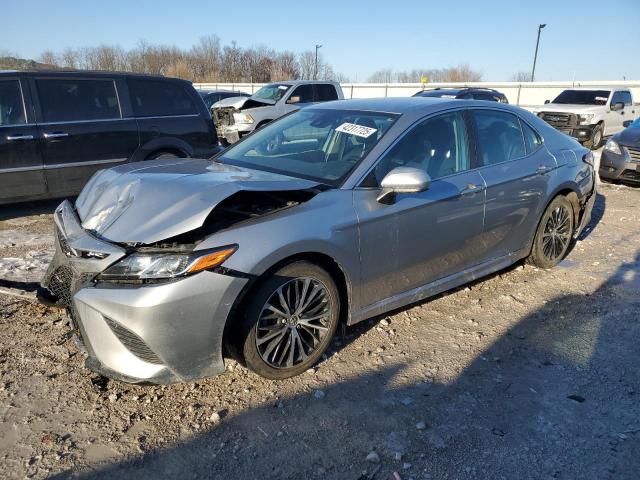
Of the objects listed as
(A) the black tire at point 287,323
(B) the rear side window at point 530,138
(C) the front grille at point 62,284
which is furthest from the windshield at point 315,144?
(B) the rear side window at point 530,138

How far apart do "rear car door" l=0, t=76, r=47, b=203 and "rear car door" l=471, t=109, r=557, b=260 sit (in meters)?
5.05

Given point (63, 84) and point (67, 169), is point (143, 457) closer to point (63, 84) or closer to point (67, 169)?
point (67, 169)

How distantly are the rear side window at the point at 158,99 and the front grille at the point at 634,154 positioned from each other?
757 cm

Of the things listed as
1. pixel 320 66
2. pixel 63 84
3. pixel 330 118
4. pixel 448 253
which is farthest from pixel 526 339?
pixel 320 66

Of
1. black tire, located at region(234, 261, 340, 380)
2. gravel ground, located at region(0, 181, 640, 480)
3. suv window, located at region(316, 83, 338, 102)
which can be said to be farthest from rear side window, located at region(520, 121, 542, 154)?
suv window, located at region(316, 83, 338, 102)

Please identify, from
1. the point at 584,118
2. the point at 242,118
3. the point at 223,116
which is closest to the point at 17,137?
the point at 242,118

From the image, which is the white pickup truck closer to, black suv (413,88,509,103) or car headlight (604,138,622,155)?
black suv (413,88,509,103)

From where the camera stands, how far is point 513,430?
108 inches

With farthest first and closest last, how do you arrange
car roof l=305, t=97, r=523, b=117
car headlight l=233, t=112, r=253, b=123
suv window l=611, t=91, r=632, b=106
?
1. suv window l=611, t=91, r=632, b=106
2. car headlight l=233, t=112, r=253, b=123
3. car roof l=305, t=97, r=523, b=117

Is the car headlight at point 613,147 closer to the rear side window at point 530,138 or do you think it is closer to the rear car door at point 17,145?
the rear side window at point 530,138

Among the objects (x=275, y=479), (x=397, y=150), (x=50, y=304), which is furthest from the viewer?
(x=397, y=150)

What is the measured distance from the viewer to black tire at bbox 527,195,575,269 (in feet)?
16.0

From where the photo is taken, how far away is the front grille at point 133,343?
261 cm

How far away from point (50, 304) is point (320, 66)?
69.1 metres
